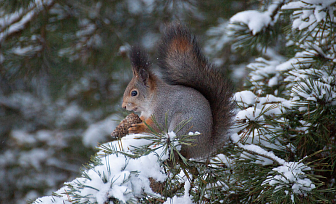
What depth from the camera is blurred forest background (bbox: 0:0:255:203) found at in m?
1.97

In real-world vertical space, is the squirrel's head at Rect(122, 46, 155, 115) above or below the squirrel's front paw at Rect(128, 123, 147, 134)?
above

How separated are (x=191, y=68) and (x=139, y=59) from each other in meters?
0.18

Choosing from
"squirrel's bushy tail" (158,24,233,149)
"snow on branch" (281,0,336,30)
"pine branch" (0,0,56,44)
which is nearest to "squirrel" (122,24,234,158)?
"squirrel's bushy tail" (158,24,233,149)

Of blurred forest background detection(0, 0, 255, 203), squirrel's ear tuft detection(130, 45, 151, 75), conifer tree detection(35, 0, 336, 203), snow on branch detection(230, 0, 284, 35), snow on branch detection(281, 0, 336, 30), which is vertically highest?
blurred forest background detection(0, 0, 255, 203)

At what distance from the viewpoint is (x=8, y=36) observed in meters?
1.97

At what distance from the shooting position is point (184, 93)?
93cm

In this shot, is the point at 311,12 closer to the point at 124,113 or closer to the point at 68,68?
the point at 124,113

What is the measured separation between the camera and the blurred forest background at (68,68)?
6.46 ft

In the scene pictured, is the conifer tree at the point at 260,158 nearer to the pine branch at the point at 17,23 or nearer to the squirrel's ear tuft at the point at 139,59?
the squirrel's ear tuft at the point at 139,59

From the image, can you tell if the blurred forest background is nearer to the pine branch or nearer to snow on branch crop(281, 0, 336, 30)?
the pine branch

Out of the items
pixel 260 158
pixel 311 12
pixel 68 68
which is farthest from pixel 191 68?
pixel 68 68

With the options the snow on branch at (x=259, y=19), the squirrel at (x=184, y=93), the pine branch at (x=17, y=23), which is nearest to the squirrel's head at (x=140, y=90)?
the squirrel at (x=184, y=93)

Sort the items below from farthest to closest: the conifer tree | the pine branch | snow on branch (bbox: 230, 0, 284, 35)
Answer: the pine branch, snow on branch (bbox: 230, 0, 284, 35), the conifer tree

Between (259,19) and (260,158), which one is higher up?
(259,19)
